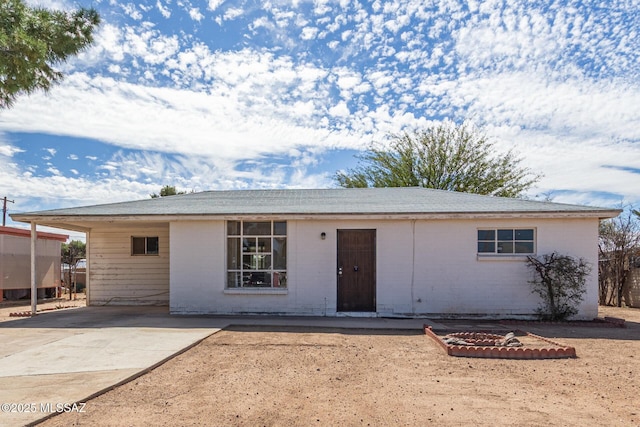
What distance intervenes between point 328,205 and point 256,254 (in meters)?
2.23

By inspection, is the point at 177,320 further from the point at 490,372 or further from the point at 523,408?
the point at 523,408

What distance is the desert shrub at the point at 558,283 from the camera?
10.5 m

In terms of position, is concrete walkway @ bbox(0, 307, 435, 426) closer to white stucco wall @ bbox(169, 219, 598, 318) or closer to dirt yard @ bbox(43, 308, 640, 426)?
dirt yard @ bbox(43, 308, 640, 426)

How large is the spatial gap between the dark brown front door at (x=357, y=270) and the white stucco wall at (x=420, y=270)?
165mm

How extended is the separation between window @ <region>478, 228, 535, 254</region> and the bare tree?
691 centimetres

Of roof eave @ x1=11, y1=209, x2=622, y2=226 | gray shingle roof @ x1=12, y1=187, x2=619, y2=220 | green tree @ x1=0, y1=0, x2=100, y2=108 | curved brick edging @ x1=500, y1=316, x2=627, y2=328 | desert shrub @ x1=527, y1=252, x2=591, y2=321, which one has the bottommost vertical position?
curved brick edging @ x1=500, y1=316, x2=627, y2=328

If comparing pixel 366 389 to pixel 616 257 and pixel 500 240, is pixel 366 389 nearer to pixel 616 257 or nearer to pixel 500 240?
pixel 500 240

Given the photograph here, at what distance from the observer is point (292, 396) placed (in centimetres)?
518

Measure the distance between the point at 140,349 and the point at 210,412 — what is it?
3208 millimetres

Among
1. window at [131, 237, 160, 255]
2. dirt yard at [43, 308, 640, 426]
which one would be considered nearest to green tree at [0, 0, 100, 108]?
dirt yard at [43, 308, 640, 426]

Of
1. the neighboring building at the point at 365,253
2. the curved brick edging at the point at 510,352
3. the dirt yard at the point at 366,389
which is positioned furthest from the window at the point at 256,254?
the curved brick edging at the point at 510,352

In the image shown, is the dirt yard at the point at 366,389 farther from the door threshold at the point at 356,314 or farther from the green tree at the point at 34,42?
the green tree at the point at 34,42

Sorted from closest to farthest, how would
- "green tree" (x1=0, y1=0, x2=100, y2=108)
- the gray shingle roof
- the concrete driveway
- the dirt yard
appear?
the dirt yard
the concrete driveway
"green tree" (x1=0, y1=0, x2=100, y2=108)
the gray shingle roof

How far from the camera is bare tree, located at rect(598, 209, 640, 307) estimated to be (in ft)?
50.9
